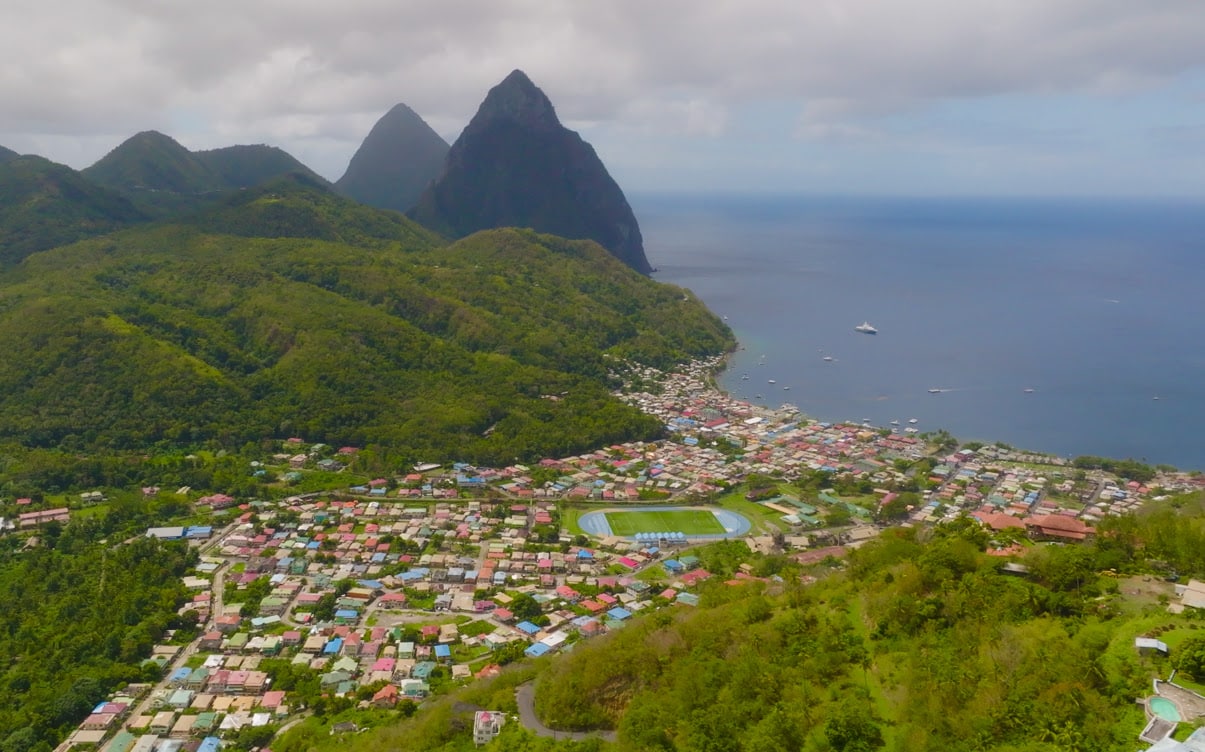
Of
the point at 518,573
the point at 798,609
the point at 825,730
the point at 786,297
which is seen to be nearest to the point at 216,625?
the point at 518,573

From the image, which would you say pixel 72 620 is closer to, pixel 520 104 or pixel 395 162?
pixel 520 104

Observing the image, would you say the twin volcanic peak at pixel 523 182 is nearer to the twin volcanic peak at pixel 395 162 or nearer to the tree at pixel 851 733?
the twin volcanic peak at pixel 395 162

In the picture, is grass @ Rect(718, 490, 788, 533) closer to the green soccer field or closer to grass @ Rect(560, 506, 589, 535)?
the green soccer field

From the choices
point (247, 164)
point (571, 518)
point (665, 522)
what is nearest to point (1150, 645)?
point (665, 522)

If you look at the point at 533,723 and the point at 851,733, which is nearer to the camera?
the point at 851,733

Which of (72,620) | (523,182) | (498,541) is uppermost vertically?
(523,182)
